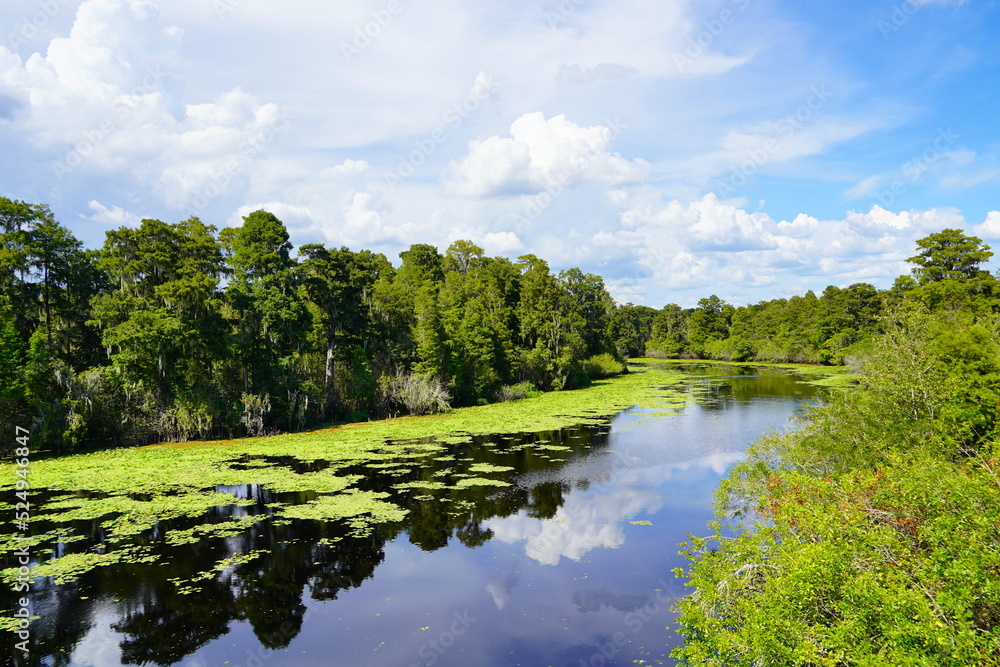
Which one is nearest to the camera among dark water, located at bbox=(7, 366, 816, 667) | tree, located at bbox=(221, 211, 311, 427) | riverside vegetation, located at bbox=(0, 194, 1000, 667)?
riverside vegetation, located at bbox=(0, 194, 1000, 667)

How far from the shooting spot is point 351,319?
42531mm

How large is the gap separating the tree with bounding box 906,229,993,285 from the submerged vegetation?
46.9 m

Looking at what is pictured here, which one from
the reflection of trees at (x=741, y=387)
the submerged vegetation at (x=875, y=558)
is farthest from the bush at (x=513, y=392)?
the submerged vegetation at (x=875, y=558)

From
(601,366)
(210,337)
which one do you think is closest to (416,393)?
(210,337)

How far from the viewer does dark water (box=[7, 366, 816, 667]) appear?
1269 centimetres

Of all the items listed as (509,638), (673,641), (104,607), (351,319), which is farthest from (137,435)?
(673,641)

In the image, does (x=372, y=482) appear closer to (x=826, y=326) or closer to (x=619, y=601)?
(x=619, y=601)

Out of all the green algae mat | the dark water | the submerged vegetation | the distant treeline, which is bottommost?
the dark water

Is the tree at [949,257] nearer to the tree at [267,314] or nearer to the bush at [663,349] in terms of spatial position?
the tree at [267,314]

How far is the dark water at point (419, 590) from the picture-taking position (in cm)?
1269

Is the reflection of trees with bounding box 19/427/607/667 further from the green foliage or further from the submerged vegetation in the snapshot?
the green foliage

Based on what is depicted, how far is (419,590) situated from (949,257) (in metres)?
63.8

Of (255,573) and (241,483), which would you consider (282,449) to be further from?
(255,573)

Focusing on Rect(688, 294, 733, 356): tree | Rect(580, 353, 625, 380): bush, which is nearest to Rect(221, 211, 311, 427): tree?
Rect(580, 353, 625, 380): bush
